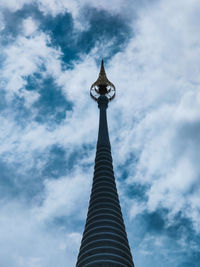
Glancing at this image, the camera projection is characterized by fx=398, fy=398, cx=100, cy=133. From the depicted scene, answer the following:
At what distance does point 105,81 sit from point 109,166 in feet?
78.4

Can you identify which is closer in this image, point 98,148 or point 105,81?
point 98,148

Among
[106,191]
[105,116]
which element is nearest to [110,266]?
[106,191]

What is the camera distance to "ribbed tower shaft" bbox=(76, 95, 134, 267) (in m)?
61.6

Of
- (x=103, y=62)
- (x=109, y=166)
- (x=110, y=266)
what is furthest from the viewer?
(x=103, y=62)

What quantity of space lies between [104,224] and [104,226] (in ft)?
1.47

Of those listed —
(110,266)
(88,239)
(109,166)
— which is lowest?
(110,266)

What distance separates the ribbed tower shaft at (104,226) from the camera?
61.6 m

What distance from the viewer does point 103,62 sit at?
9788cm

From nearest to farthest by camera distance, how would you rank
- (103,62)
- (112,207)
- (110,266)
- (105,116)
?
1. (110,266)
2. (112,207)
3. (105,116)
4. (103,62)

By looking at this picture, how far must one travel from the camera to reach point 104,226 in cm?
6594

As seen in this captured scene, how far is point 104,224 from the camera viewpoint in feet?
218

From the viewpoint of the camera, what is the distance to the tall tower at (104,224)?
61625mm

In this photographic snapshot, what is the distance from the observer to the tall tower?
61.6 meters

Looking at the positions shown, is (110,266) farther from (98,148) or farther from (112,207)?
(98,148)
